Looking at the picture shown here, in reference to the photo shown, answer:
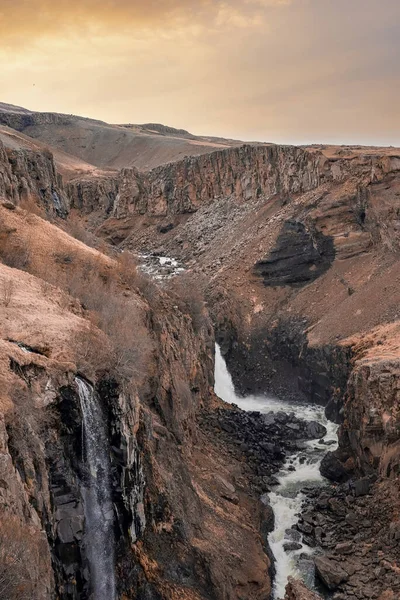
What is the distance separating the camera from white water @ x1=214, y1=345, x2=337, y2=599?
19.0 meters

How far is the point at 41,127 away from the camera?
4574 inches

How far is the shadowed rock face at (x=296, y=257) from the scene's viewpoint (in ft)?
137

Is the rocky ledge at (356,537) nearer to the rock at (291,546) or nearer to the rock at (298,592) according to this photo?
Answer: the rock at (291,546)

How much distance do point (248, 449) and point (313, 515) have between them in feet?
16.7

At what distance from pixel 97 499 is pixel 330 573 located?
8.91m

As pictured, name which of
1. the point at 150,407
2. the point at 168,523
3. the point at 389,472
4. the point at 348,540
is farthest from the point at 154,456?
the point at 389,472

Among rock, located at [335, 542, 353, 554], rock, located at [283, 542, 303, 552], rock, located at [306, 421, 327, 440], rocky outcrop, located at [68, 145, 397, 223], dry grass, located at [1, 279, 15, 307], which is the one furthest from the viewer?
rocky outcrop, located at [68, 145, 397, 223]

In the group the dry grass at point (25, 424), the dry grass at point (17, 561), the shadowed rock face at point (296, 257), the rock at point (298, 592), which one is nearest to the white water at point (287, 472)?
the rock at point (298, 592)

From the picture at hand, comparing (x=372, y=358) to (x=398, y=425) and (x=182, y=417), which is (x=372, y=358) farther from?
(x=182, y=417)

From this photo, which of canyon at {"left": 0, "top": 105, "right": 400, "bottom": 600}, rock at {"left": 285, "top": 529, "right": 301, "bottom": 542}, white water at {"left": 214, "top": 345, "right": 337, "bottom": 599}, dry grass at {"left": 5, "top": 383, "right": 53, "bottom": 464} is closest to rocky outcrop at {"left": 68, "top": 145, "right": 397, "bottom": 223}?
canyon at {"left": 0, "top": 105, "right": 400, "bottom": 600}

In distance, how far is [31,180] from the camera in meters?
35.9

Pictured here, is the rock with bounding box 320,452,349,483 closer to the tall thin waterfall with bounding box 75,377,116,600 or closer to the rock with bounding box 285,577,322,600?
the rock with bounding box 285,577,322,600

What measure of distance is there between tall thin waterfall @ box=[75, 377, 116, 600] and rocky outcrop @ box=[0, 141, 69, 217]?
18.8 metres

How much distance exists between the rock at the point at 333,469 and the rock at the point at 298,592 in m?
7.71
